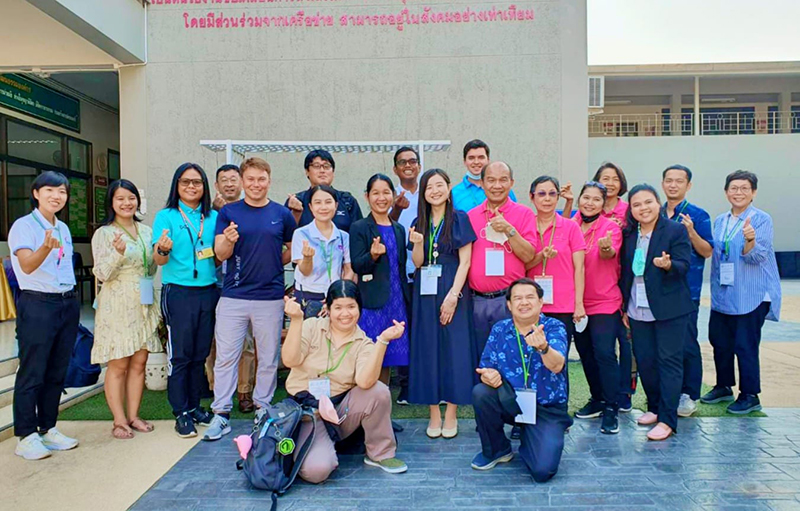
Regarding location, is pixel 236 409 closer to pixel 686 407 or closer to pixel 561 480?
pixel 561 480

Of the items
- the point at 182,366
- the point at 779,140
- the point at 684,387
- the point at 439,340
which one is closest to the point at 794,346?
the point at 684,387

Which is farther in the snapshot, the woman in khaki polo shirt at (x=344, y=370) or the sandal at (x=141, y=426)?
the sandal at (x=141, y=426)

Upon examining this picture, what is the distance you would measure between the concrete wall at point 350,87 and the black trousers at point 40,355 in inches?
120

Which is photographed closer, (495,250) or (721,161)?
(495,250)

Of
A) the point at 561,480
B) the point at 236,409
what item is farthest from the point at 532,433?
the point at 236,409

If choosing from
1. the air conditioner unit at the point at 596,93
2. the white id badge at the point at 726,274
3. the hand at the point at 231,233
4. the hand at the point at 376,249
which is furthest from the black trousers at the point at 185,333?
the air conditioner unit at the point at 596,93

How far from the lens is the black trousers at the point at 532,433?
10.1ft

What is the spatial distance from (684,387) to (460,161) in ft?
11.1

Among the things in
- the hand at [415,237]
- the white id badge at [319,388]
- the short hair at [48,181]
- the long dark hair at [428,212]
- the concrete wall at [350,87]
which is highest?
the concrete wall at [350,87]

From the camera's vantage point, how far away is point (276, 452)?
2980 millimetres

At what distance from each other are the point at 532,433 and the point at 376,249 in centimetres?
151

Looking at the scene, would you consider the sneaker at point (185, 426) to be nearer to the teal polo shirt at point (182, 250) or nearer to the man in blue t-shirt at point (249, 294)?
the man in blue t-shirt at point (249, 294)

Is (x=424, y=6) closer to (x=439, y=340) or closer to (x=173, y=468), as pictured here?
(x=439, y=340)

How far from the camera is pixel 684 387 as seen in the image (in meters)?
4.26
